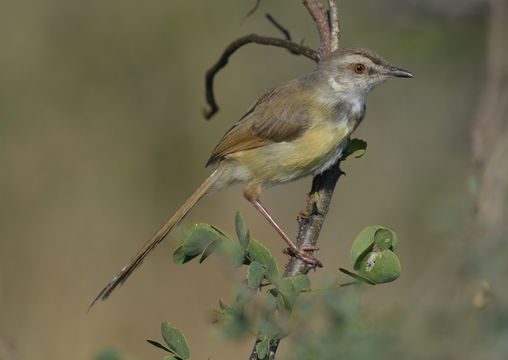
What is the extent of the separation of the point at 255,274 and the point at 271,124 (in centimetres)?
239

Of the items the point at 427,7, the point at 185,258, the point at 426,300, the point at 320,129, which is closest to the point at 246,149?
the point at 320,129

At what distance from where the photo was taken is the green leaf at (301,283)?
2240 millimetres

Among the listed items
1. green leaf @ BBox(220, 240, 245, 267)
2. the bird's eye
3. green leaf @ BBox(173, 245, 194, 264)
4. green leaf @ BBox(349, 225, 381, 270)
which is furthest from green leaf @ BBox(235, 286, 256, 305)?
the bird's eye

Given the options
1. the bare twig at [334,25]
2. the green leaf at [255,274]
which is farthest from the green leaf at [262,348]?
the bare twig at [334,25]

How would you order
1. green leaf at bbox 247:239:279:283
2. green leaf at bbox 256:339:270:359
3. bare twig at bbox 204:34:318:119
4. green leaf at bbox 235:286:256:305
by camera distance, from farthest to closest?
1. bare twig at bbox 204:34:318:119
2. green leaf at bbox 247:239:279:283
3. green leaf at bbox 256:339:270:359
4. green leaf at bbox 235:286:256:305

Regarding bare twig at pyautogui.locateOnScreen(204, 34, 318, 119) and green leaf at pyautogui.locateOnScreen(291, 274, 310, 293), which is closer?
green leaf at pyautogui.locateOnScreen(291, 274, 310, 293)

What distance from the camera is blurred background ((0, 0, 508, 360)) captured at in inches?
300

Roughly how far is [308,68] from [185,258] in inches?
267

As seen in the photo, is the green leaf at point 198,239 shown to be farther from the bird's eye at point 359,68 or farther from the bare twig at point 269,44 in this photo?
the bird's eye at point 359,68

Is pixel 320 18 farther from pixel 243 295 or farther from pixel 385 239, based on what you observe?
pixel 243 295

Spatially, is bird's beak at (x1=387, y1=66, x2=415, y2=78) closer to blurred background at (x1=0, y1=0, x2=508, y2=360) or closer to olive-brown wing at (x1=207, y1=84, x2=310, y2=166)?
olive-brown wing at (x1=207, y1=84, x2=310, y2=166)

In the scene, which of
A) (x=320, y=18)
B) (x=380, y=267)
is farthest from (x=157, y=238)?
A: (x=380, y=267)

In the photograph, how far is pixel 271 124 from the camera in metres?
4.56

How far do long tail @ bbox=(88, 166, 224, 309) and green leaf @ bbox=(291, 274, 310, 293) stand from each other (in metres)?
1.11
